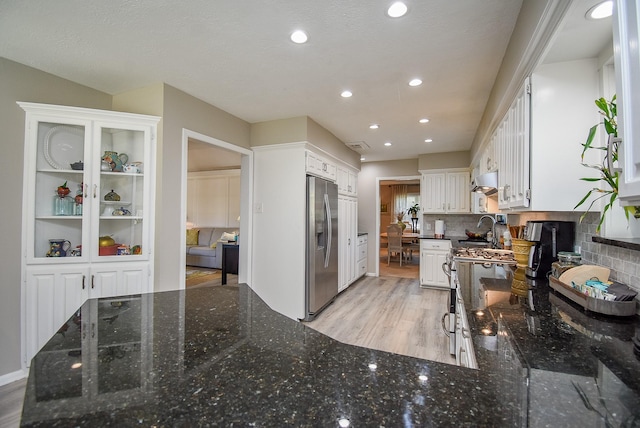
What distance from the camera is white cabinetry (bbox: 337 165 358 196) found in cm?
456

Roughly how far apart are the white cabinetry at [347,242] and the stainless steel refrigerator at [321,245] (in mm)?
344

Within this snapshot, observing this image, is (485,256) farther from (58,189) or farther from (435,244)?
(58,189)

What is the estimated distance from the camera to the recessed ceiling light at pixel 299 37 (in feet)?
6.05

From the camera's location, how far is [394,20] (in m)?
1.72

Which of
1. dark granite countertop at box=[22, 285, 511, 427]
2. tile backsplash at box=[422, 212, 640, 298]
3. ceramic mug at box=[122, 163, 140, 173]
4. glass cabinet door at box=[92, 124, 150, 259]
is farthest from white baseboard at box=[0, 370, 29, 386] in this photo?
tile backsplash at box=[422, 212, 640, 298]

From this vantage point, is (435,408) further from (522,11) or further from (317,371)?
(522,11)

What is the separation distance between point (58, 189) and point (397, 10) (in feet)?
9.85

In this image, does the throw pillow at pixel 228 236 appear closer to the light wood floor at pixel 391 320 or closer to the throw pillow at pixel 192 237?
the throw pillow at pixel 192 237

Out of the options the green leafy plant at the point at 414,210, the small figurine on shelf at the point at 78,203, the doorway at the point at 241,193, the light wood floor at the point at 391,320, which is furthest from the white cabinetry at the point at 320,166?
the green leafy plant at the point at 414,210

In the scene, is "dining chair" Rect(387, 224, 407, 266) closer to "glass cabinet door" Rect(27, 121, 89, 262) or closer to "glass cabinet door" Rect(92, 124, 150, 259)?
"glass cabinet door" Rect(92, 124, 150, 259)

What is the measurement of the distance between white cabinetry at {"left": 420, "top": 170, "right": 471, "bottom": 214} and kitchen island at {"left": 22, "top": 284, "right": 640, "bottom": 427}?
4697 millimetres

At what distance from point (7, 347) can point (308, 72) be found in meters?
3.28

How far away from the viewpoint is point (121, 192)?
262cm

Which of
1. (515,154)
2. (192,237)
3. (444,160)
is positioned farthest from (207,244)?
(515,154)
